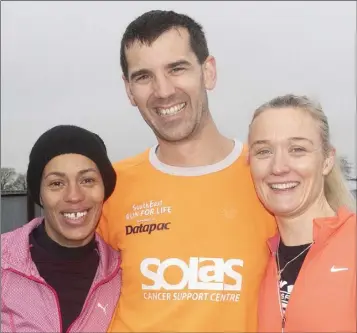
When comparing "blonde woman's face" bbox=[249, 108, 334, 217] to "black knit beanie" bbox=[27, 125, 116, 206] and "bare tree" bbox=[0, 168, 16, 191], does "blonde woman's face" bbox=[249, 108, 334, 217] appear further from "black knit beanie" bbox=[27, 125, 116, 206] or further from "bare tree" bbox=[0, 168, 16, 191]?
"bare tree" bbox=[0, 168, 16, 191]

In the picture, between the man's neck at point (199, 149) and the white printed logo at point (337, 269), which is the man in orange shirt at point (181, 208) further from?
the white printed logo at point (337, 269)

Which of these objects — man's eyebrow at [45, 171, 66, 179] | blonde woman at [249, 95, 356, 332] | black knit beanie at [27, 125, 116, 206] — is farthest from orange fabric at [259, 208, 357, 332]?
man's eyebrow at [45, 171, 66, 179]

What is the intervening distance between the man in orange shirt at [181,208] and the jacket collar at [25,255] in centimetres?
9

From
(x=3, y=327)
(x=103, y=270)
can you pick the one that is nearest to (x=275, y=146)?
(x=103, y=270)

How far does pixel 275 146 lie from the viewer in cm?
269

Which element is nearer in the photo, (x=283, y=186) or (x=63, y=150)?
(x=283, y=186)

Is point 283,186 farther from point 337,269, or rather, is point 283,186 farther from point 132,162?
point 132,162

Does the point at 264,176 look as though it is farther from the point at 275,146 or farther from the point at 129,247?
the point at 129,247

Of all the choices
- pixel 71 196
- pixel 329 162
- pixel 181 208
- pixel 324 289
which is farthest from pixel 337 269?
pixel 71 196

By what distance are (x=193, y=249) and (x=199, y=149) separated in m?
0.71

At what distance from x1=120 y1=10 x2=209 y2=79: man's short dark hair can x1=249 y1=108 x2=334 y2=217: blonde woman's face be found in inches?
32.3

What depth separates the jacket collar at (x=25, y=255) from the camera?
2.88 m

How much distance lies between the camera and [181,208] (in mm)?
2967

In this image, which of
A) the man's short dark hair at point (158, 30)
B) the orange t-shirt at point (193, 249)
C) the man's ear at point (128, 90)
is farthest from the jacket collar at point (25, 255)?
the man's short dark hair at point (158, 30)
